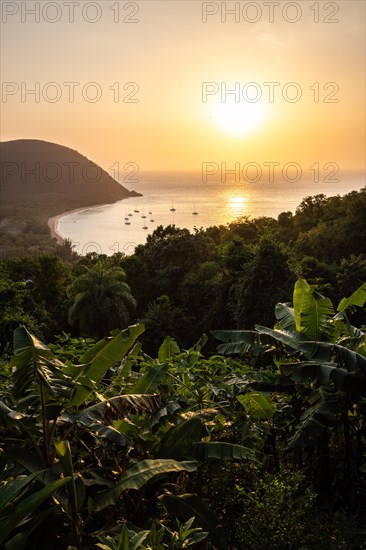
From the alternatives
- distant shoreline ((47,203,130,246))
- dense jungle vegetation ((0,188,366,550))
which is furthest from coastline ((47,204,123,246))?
dense jungle vegetation ((0,188,366,550))

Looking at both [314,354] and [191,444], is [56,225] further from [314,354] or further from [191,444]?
[191,444]

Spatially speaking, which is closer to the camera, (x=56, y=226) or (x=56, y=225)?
(x=56, y=226)

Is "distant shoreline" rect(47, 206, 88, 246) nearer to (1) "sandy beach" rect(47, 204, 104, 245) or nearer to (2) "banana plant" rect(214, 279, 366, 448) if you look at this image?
(1) "sandy beach" rect(47, 204, 104, 245)

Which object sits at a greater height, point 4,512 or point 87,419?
point 87,419

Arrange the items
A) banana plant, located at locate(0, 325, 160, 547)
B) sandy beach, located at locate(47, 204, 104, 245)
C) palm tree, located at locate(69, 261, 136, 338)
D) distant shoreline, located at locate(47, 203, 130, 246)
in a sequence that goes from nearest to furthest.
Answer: banana plant, located at locate(0, 325, 160, 547), palm tree, located at locate(69, 261, 136, 338), distant shoreline, located at locate(47, 203, 130, 246), sandy beach, located at locate(47, 204, 104, 245)

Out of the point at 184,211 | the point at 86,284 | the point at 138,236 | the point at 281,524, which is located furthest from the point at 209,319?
the point at 184,211

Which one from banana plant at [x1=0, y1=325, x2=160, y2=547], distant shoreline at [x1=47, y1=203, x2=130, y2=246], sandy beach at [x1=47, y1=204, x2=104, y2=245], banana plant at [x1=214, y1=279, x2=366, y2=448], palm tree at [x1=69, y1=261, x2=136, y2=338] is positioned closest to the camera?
banana plant at [x1=0, y1=325, x2=160, y2=547]

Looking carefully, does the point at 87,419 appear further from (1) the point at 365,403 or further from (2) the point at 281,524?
(1) the point at 365,403

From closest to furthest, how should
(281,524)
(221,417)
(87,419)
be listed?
(281,524), (87,419), (221,417)

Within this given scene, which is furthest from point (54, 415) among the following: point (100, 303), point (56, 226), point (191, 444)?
point (56, 226)
